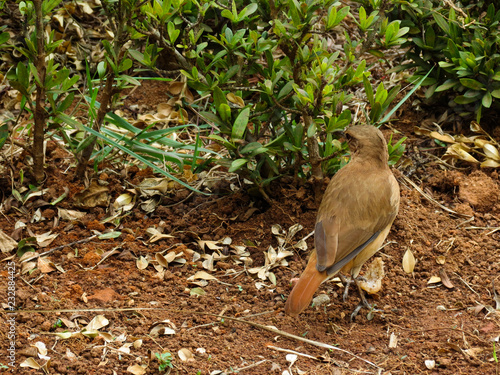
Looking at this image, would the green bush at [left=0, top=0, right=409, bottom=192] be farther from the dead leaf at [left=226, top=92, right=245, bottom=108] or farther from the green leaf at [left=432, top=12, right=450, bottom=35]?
the green leaf at [left=432, top=12, right=450, bottom=35]

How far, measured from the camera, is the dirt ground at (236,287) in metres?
3.19

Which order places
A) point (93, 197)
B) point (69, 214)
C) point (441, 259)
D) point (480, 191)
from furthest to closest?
point (480, 191), point (93, 197), point (69, 214), point (441, 259)

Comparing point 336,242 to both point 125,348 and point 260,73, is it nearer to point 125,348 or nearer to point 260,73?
point 260,73

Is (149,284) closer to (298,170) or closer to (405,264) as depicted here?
(298,170)

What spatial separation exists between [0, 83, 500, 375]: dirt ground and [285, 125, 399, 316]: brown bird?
13.1 inches

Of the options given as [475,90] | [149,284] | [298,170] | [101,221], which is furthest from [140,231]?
[475,90]

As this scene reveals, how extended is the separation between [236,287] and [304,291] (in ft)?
1.86

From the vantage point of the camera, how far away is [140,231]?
4.20 m

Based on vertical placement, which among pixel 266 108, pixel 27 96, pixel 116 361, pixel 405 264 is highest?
pixel 27 96

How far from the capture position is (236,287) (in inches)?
151

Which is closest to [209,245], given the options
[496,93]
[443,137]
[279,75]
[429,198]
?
[279,75]

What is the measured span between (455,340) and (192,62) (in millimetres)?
2363

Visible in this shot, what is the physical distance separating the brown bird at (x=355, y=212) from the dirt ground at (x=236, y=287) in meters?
0.33

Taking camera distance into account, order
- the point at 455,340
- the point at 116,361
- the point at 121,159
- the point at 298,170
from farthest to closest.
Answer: the point at 121,159 → the point at 298,170 → the point at 455,340 → the point at 116,361
